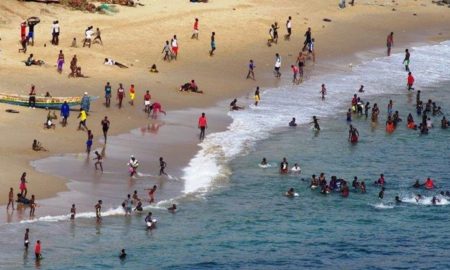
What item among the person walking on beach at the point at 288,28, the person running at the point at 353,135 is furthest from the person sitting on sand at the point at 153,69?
the person walking on beach at the point at 288,28

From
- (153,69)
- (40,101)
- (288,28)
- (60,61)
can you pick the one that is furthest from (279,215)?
(288,28)

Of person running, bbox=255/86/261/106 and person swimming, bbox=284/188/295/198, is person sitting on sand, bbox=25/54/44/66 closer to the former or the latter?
person running, bbox=255/86/261/106

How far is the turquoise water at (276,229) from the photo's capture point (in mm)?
36438

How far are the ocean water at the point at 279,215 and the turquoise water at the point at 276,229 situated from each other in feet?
0.14

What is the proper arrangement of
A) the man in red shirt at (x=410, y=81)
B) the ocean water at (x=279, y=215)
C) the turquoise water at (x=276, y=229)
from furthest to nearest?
the man in red shirt at (x=410, y=81) → the ocean water at (x=279, y=215) → the turquoise water at (x=276, y=229)

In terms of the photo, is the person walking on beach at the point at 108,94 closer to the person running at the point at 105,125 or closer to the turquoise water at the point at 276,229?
the person running at the point at 105,125

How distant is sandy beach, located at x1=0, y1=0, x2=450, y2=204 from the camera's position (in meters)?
47.6

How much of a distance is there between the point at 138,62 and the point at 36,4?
961 centimetres

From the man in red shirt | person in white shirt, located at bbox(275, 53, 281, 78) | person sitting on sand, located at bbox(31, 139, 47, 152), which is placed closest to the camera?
Result: person sitting on sand, located at bbox(31, 139, 47, 152)

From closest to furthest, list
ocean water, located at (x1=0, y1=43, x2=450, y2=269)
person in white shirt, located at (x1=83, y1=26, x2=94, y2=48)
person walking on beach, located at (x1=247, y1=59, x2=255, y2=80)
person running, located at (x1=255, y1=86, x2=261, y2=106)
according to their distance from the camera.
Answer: ocean water, located at (x1=0, y1=43, x2=450, y2=269) → person running, located at (x1=255, y1=86, x2=261, y2=106) → person in white shirt, located at (x1=83, y1=26, x2=94, y2=48) → person walking on beach, located at (x1=247, y1=59, x2=255, y2=80)

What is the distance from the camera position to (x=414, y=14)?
87188 mm

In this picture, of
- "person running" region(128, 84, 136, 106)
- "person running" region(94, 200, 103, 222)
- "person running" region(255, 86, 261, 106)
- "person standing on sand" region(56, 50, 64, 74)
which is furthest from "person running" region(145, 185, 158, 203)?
"person running" region(255, 86, 261, 106)

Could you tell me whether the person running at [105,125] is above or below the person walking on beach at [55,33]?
below

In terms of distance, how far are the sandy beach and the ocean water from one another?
8.55ft
